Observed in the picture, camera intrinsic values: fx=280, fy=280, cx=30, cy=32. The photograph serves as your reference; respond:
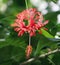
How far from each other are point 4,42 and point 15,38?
57 mm

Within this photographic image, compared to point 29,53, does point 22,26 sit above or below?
above

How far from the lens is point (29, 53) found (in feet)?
3.94

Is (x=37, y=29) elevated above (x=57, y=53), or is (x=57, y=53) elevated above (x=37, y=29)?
(x=37, y=29)

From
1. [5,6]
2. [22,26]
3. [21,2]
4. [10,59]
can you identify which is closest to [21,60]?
[10,59]

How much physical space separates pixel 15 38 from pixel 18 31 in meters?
0.03

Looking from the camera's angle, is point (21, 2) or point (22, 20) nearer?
point (22, 20)

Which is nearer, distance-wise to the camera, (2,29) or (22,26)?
(22,26)

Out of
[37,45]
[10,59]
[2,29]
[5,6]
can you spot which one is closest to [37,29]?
[37,45]

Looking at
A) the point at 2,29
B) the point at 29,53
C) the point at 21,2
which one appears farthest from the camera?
the point at 21,2

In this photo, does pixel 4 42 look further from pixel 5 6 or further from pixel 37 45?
pixel 5 6

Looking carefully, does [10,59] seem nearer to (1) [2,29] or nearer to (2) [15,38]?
(2) [15,38]

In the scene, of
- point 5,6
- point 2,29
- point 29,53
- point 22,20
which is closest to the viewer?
point 29,53

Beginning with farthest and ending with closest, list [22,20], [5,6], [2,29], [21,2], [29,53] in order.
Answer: [5,6]
[21,2]
[2,29]
[22,20]
[29,53]

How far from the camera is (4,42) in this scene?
1237mm
